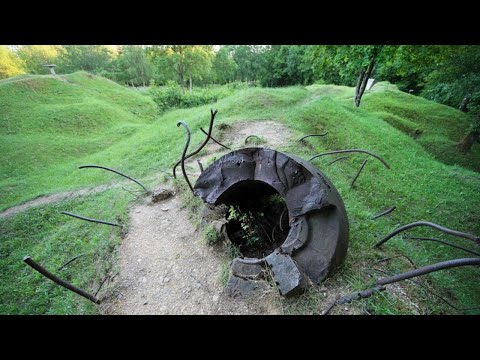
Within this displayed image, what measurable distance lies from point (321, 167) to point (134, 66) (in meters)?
37.3

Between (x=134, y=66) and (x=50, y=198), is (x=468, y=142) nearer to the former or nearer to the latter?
(x=50, y=198)

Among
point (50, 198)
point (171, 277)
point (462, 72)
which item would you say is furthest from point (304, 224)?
point (462, 72)

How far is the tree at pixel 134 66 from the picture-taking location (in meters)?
33.9

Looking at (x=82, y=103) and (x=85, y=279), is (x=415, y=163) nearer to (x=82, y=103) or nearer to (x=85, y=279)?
(x=85, y=279)

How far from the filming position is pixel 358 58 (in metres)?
11.8

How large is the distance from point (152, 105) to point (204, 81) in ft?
63.1

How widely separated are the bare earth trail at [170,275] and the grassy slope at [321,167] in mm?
401

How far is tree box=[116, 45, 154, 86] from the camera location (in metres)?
33.9

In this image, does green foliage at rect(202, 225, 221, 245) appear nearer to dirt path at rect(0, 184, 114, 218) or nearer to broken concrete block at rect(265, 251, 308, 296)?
broken concrete block at rect(265, 251, 308, 296)

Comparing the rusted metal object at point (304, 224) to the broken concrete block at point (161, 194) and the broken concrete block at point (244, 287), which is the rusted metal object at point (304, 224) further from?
the broken concrete block at point (161, 194)
